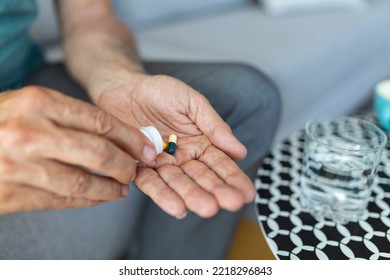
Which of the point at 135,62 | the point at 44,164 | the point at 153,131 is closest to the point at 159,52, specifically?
the point at 135,62

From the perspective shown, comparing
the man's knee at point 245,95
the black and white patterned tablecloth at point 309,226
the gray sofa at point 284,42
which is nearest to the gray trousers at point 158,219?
the man's knee at point 245,95

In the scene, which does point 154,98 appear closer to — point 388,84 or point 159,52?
point 388,84

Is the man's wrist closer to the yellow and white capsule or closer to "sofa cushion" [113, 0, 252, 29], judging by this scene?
the yellow and white capsule

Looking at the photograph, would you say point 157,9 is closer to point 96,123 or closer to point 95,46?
point 95,46

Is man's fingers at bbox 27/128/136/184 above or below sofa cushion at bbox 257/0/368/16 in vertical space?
above

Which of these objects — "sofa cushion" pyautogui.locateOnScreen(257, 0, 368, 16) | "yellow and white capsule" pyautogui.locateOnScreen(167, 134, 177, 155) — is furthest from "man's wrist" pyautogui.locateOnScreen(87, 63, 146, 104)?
"sofa cushion" pyautogui.locateOnScreen(257, 0, 368, 16)

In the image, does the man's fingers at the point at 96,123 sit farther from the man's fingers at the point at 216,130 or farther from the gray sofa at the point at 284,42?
the gray sofa at the point at 284,42

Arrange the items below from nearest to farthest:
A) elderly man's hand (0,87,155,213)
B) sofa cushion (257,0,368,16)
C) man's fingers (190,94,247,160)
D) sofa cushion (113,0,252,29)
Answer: elderly man's hand (0,87,155,213), man's fingers (190,94,247,160), sofa cushion (113,0,252,29), sofa cushion (257,0,368,16)
